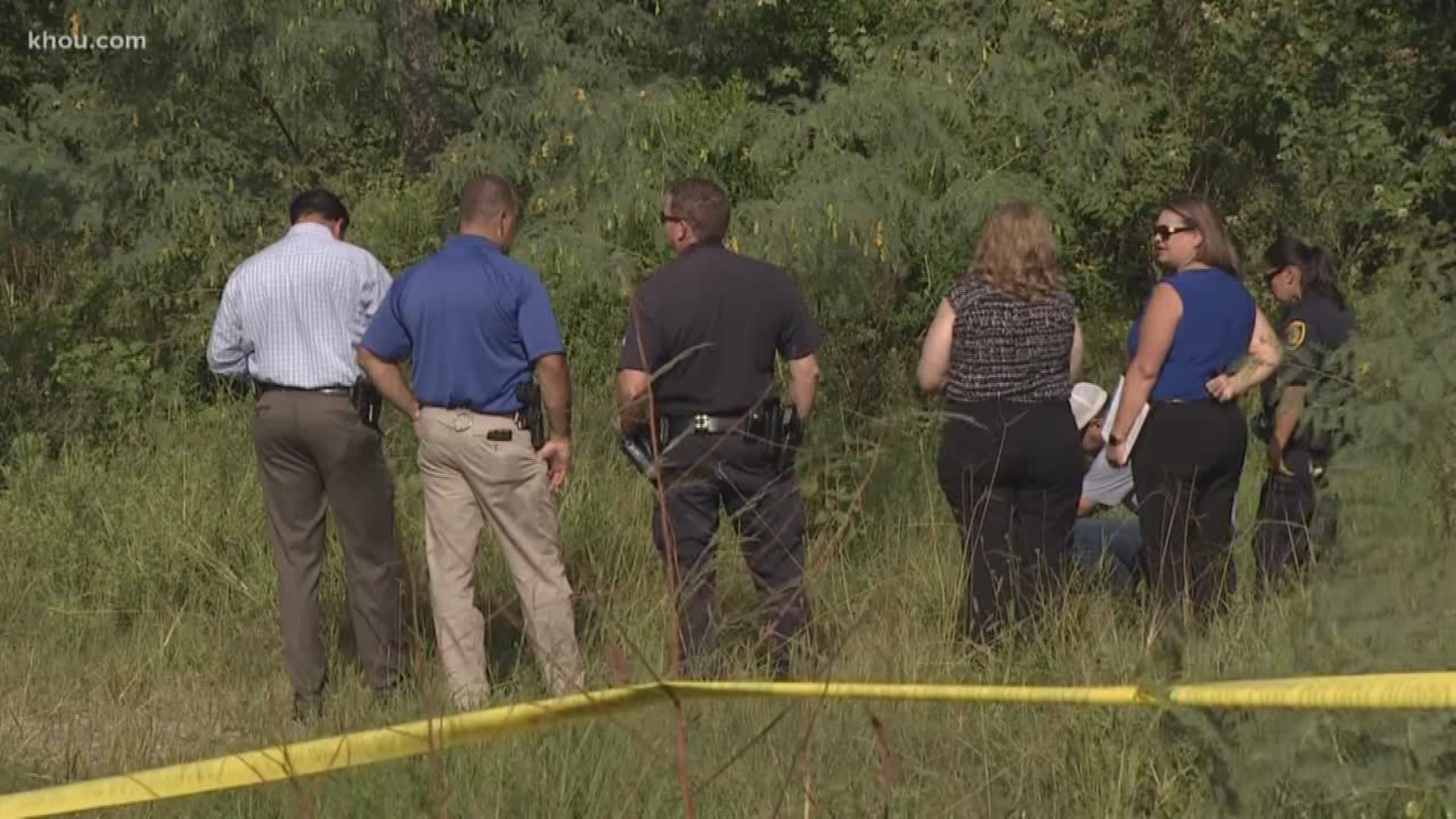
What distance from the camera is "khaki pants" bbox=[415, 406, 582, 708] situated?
6301mm

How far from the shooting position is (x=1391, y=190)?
12.7 metres

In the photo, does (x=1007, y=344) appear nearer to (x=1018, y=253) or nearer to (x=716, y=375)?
(x=1018, y=253)

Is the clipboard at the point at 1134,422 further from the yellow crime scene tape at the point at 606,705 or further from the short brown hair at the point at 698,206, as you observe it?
the yellow crime scene tape at the point at 606,705

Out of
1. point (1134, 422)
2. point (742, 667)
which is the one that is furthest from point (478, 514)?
point (1134, 422)

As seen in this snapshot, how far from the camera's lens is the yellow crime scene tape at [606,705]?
325cm

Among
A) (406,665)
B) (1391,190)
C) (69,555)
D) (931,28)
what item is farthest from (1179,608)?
(1391,190)

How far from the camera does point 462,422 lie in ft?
20.7

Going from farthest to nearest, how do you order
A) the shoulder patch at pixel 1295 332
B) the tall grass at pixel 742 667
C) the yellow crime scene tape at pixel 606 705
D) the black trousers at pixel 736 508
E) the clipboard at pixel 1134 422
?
the shoulder patch at pixel 1295 332 < the clipboard at pixel 1134 422 < the black trousers at pixel 736 508 < the tall grass at pixel 742 667 < the yellow crime scene tape at pixel 606 705

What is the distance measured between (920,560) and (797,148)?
9.92 feet

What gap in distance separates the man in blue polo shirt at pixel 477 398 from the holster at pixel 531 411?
0.02 meters

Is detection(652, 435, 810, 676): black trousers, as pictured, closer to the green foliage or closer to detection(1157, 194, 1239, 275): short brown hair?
detection(1157, 194, 1239, 275): short brown hair

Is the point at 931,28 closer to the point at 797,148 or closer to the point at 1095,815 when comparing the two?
the point at 797,148

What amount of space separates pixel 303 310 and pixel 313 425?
35cm

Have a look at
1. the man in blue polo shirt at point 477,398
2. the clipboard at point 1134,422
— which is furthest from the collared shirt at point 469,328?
the clipboard at point 1134,422
